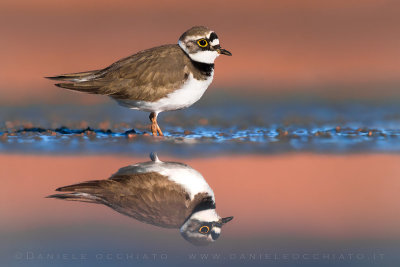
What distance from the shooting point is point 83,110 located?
12.9 m

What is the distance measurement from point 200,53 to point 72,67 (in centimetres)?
780

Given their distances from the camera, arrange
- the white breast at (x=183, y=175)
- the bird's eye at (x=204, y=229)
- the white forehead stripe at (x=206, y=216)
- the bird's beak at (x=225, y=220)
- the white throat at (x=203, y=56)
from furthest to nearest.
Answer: the white throat at (x=203, y=56) < the white breast at (x=183, y=175) < the white forehead stripe at (x=206, y=216) < the bird's beak at (x=225, y=220) < the bird's eye at (x=204, y=229)

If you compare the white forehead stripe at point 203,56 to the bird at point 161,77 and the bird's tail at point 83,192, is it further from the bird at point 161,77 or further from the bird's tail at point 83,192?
the bird's tail at point 83,192

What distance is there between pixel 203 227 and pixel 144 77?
171 inches

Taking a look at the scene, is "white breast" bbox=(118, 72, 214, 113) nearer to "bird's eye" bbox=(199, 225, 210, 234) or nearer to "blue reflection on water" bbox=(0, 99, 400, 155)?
"blue reflection on water" bbox=(0, 99, 400, 155)

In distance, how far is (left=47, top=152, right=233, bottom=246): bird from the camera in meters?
5.25

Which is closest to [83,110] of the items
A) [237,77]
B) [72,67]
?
[72,67]

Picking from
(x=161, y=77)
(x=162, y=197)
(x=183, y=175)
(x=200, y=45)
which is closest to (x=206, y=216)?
(x=162, y=197)

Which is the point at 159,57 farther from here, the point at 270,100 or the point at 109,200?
the point at 270,100

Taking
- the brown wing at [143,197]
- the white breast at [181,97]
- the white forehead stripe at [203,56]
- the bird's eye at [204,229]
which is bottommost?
the bird's eye at [204,229]

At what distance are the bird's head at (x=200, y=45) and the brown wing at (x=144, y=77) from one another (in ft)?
0.37

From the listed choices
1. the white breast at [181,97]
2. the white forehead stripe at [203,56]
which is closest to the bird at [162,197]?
the white breast at [181,97]

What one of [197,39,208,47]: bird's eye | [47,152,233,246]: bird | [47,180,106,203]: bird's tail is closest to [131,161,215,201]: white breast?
[47,152,233,246]: bird

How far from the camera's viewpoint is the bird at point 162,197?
525 cm
